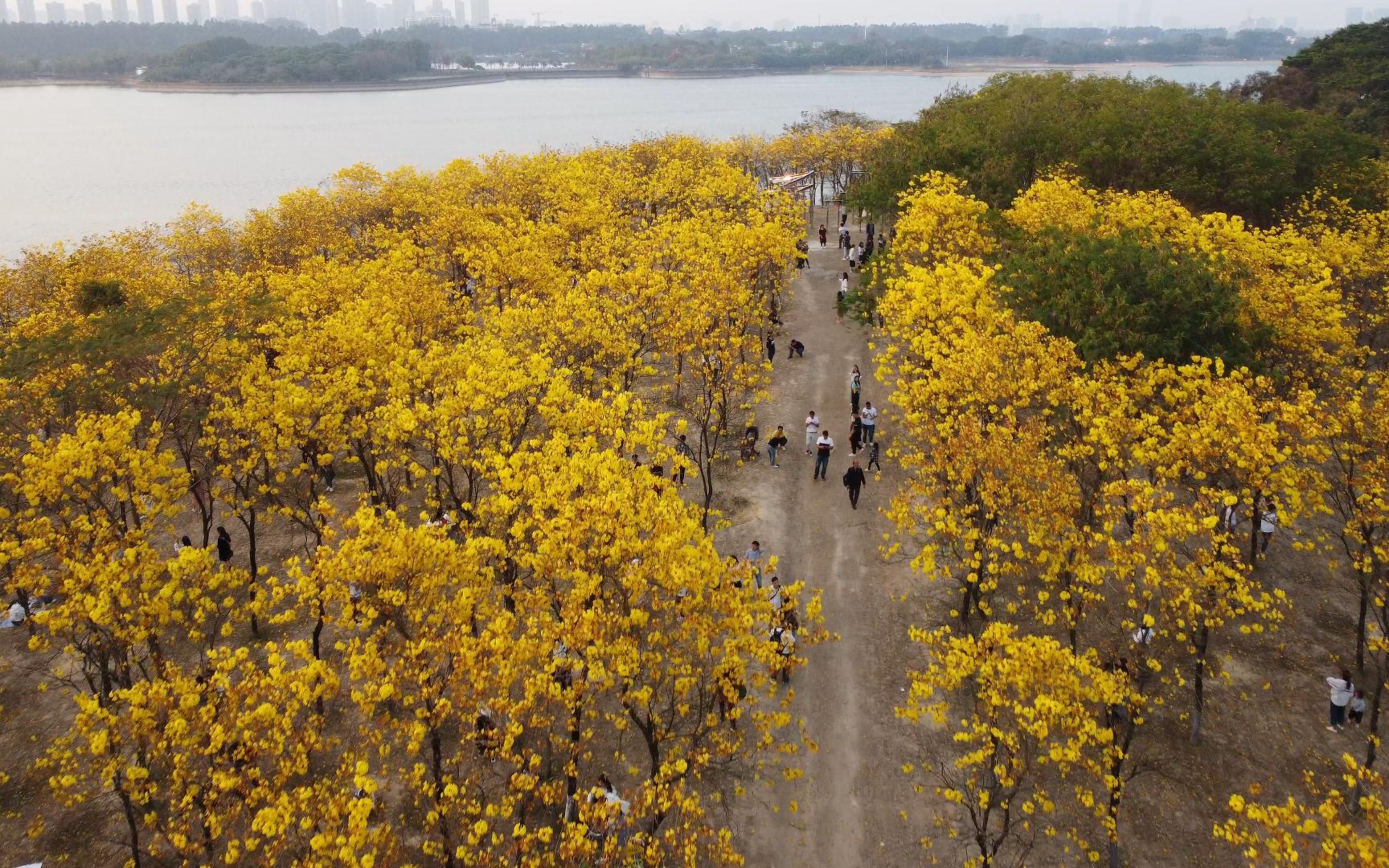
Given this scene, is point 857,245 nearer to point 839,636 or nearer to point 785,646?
point 839,636

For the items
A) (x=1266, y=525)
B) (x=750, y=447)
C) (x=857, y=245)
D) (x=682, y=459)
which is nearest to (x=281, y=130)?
(x=857, y=245)

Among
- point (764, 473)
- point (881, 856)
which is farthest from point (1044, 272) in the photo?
point (881, 856)

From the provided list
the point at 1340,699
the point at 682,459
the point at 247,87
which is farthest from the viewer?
the point at 247,87

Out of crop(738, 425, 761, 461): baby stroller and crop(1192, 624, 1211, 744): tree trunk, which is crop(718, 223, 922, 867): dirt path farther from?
crop(1192, 624, 1211, 744): tree trunk

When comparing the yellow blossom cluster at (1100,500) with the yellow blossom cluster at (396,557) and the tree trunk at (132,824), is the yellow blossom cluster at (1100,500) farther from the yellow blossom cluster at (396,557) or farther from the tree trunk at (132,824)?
the tree trunk at (132,824)

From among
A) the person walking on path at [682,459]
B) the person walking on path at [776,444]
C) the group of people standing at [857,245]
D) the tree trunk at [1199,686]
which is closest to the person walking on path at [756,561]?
the person walking on path at [682,459]

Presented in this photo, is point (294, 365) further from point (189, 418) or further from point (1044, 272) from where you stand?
point (1044, 272)
